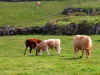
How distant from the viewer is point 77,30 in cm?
5988

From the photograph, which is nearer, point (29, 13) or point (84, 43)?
point (84, 43)

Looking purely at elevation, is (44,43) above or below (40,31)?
above

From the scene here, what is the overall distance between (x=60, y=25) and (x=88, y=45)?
3864 centimetres

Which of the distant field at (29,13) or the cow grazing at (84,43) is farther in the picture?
the distant field at (29,13)

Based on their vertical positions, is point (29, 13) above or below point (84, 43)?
below

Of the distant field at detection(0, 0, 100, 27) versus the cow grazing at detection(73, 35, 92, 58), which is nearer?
the cow grazing at detection(73, 35, 92, 58)

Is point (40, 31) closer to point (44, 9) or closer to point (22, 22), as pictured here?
point (22, 22)

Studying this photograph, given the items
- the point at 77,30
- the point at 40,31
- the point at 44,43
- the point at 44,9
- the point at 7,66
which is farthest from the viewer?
the point at 44,9

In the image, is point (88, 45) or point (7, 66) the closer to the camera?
point (7, 66)

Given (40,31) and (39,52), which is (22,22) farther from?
(39,52)

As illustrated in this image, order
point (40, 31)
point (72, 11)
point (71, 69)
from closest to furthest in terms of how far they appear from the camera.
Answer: point (71, 69)
point (40, 31)
point (72, 11)

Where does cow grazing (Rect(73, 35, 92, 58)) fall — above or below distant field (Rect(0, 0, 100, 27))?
above

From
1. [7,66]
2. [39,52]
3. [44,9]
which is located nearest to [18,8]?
[44,9]

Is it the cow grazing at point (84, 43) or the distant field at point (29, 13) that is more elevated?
the cow grazing at point (84, 43)
